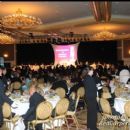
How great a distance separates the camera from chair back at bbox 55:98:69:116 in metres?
7.84

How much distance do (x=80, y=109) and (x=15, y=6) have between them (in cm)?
426

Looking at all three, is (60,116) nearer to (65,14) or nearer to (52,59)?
(65,14)

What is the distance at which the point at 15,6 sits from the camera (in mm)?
12297

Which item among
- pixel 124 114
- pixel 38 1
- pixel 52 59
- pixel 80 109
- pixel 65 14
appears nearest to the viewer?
pixel 124 114

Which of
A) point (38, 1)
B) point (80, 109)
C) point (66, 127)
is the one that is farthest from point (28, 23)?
point (66, 127)

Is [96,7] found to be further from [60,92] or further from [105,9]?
[60,92]

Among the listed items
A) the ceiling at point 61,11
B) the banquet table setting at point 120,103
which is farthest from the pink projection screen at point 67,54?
the banquet table setting at point 120,103

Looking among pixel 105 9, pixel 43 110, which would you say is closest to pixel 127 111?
pixel 43 110

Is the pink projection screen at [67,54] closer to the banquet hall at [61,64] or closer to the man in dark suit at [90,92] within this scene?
the banquet hall at [61,64]

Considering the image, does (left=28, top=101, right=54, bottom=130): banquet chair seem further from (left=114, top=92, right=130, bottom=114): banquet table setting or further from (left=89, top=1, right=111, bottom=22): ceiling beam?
(left=89, top=1, right=111, bottom=22): ceiling beam

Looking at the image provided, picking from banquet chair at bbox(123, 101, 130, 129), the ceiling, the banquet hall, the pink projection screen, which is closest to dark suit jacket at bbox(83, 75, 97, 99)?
the banquet hall

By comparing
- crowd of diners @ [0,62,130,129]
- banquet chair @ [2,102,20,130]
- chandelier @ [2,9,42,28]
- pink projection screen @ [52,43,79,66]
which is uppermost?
chandelier @ [2,9,42,28]

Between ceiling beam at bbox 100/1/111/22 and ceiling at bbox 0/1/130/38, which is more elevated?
ceiling at bbox 0/1/130/38

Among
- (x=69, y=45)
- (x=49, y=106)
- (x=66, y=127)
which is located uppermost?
(x=69, y=45)
